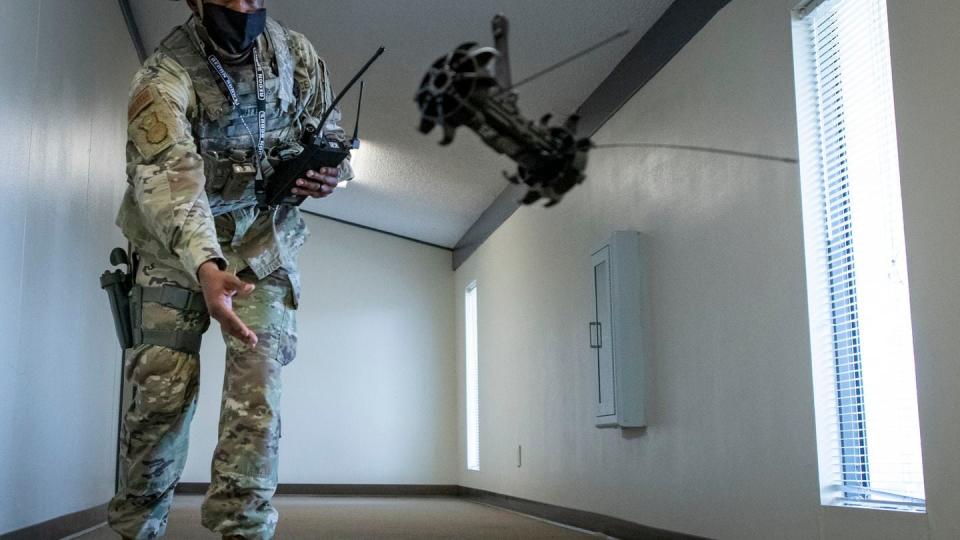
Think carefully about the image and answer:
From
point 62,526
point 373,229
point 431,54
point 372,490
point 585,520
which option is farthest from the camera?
point 373,229

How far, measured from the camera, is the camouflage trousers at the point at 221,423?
215cm

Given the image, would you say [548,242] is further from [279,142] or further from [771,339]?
[279,142]

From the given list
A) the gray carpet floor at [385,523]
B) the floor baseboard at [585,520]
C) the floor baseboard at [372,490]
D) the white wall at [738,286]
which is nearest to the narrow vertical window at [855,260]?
the white wall at [738,286]

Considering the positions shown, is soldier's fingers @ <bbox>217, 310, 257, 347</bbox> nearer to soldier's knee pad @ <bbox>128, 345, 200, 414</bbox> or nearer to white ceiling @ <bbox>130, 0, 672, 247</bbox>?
soldier's knee pad @ <bbox>128, 345, 200, 414</bbox>

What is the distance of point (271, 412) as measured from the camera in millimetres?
2223

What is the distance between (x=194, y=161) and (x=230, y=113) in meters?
0.29

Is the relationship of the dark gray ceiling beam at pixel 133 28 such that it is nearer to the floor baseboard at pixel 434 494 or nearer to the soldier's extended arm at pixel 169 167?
the floor baseboard at pixel 434 494

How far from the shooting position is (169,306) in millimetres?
→ 2260

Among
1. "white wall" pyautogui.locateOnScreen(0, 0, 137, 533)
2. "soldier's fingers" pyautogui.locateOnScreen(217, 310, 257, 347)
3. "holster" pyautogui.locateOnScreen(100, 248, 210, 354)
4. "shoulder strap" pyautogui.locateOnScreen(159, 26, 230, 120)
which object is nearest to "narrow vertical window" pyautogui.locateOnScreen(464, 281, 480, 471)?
"white wall" pyautogui.locateOnScreen(0, 0, 137, 533)

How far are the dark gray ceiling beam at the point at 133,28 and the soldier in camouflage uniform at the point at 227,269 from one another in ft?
7.85

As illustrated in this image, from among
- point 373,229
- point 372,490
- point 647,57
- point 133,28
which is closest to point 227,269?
point 647,57

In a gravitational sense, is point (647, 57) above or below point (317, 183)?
above

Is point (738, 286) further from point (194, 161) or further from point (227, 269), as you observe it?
point (194, 161)

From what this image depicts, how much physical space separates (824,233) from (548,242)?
2728 mm
